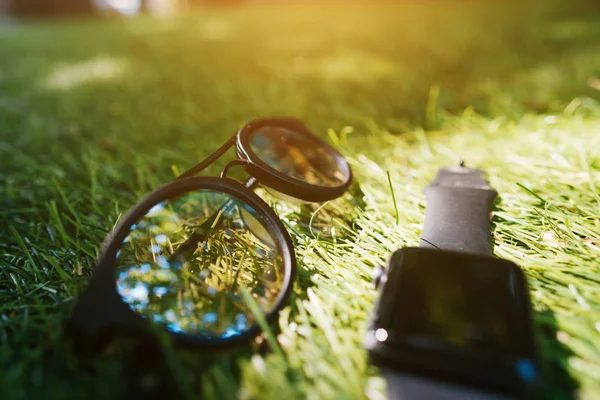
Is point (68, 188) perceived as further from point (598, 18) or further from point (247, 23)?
point (247, 23)

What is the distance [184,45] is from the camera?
5504 mm

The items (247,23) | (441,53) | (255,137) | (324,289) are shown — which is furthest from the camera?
(247,23)

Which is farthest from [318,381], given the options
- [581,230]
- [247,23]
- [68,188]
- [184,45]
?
[247,23]

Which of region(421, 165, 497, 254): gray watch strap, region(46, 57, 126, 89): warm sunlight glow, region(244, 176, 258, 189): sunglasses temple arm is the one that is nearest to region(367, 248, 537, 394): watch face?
region(421, 165, 497, 254): gray watch strap

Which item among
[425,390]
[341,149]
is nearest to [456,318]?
[425,390]

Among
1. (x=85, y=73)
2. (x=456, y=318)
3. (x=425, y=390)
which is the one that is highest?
(x=456, y=318)

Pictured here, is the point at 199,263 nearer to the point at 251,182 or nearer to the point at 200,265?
the point at 200,265

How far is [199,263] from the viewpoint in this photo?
1.29 meters

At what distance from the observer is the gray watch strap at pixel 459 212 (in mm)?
1349

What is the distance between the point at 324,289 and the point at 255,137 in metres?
0.57

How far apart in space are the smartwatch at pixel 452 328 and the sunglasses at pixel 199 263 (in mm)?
302

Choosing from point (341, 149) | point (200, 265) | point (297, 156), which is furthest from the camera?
point (341, 149)

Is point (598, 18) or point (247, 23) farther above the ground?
point (598, 18)

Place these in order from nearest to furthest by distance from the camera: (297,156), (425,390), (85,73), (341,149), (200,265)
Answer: (425,390) → (200,265) → (297,156) → (341,149) → (85,73)
